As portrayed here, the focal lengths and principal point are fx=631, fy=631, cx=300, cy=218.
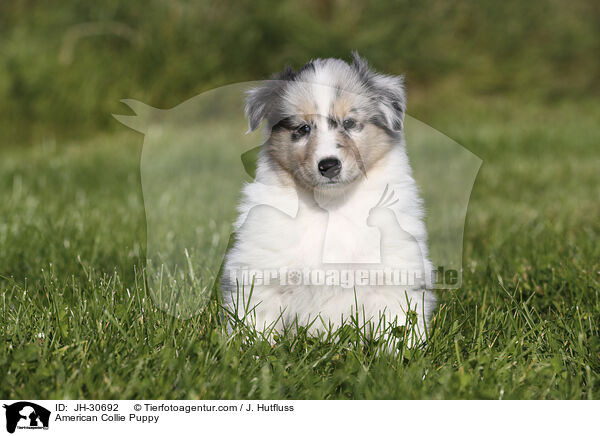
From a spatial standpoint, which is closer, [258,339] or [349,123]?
[349,123]

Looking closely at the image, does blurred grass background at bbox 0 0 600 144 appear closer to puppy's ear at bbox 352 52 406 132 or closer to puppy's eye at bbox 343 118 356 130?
puppy's ear at bbox 352 52 406 132

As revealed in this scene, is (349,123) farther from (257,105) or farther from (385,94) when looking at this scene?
(257,105)

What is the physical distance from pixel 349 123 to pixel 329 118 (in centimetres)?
9

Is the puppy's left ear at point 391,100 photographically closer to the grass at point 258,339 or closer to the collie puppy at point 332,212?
the collie puppy at point 332,212

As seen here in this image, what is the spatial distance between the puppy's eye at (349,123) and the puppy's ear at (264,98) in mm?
267

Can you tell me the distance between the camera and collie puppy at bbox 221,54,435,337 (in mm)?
2396

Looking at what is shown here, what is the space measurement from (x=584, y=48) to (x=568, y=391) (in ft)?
28.1

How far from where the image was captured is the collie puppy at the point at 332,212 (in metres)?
2.40

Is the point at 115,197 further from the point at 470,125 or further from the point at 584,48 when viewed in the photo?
the point at 584,48
